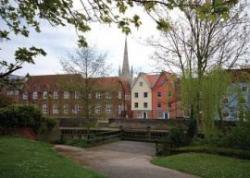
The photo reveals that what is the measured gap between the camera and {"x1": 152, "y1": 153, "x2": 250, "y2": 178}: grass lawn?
14.8 metres

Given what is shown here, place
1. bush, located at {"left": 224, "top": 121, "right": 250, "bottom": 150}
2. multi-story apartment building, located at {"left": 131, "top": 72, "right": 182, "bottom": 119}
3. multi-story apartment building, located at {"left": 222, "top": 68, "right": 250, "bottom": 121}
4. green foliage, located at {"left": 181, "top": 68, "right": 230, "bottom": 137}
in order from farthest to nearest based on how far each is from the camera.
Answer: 1. multi-story apartment building, located at {"left": 131, "top": 72, "right": 182, "bottom": 119}
2. multi-story apartment building, located at {"left": 222, "top": 68, "right": 250, "bottom": 121}
3. green foliage, located at {"left": 181, "top": 68, "right": 230, "bottom": 137}
4. bush, located at {"left": 224, "top": 121, "right": 250, "bottom": 150}

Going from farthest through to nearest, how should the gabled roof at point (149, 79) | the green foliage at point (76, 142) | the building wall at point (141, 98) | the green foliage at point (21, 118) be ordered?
the gabled roof at point (149, 79)
the building wall at point (141, 98)
the green foliage at point (76, 142)
the green foliage at point (21, 118)

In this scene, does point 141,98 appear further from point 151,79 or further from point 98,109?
point 98,109

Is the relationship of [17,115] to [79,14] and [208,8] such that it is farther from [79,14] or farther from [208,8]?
[208,8]

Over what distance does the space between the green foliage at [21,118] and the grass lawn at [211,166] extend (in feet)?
42.2

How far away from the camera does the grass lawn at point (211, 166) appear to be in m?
14.8

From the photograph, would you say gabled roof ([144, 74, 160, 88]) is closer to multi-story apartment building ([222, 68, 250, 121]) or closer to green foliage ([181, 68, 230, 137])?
multi-story apartment building ([222, 68, 250, 121])

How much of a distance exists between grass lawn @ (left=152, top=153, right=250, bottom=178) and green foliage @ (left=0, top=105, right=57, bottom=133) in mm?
12875

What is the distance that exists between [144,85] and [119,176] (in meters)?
64.8

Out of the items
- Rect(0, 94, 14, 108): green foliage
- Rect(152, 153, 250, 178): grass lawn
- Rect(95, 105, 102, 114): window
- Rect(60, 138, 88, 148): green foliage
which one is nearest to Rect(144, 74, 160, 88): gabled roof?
Rect(95, 105, 102, 114): window

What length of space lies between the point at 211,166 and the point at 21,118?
16.1 m

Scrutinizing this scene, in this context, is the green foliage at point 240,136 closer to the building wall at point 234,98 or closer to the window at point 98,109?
the building wall at point 234,98

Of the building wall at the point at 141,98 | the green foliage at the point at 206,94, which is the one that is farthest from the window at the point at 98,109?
the building wall at the point at 141,98

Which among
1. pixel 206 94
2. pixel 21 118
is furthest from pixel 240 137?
pixel 21 118
